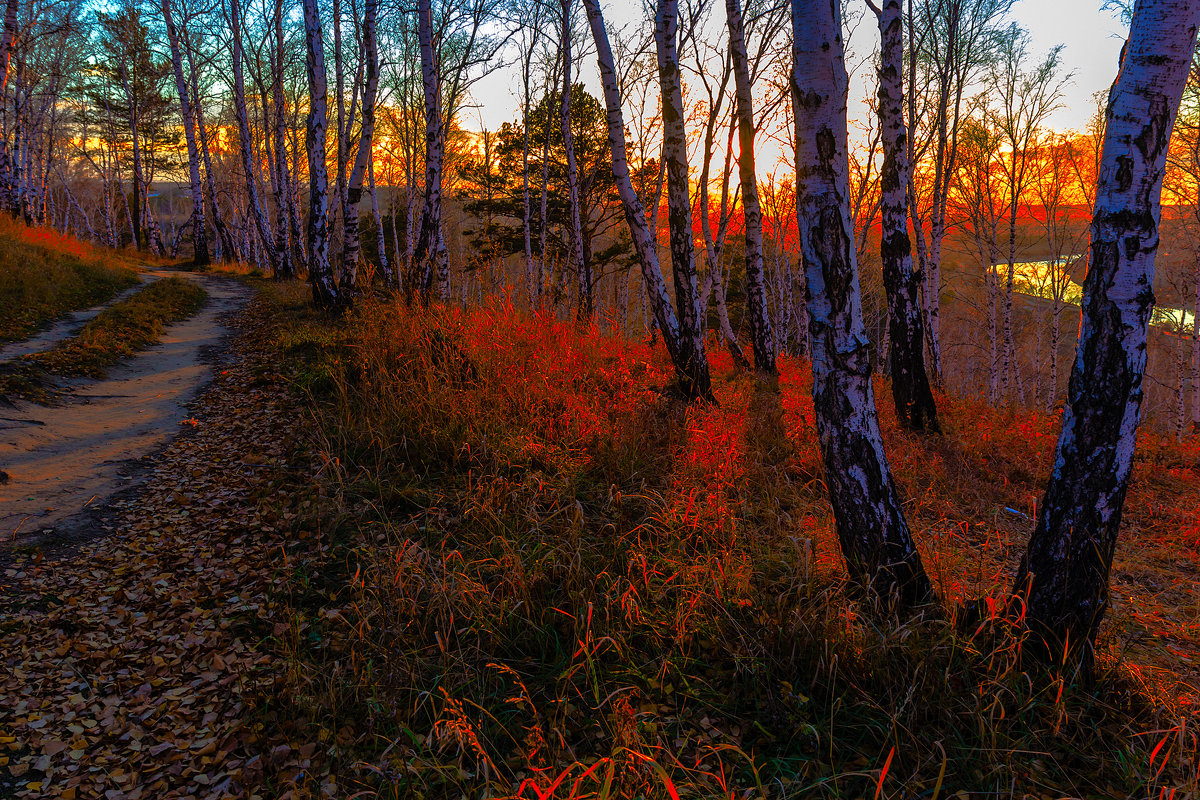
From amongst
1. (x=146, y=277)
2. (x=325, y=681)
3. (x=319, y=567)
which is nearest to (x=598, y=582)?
(x=325, y=681)

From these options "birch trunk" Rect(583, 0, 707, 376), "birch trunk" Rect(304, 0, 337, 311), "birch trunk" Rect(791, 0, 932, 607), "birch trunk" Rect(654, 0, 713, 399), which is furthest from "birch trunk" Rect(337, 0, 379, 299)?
"birch trunk" Rect(791, 0, 932, 607)

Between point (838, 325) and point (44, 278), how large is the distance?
14343mm

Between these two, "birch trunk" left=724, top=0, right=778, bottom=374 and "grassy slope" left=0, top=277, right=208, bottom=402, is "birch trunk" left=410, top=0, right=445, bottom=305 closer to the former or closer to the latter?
"grassy slope" left=0, top=277, right=208, bottom=402

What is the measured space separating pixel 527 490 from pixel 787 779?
2.49m

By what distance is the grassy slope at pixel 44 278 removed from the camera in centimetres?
898

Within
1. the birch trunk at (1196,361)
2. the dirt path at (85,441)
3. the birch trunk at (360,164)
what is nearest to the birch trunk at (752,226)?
the birch trunk at (360,164)

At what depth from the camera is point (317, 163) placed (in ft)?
33.7

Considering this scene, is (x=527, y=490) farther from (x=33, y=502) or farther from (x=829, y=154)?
(x=33, y=502)

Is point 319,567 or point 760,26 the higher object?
point 760,26

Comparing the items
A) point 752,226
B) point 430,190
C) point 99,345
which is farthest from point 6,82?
point 752,226

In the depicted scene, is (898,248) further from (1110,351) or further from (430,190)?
(430,190)

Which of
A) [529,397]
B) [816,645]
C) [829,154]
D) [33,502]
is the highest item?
[829,154]

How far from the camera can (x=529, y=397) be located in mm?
5332

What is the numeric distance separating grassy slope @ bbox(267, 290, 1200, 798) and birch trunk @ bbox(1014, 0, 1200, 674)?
0.87 ft
